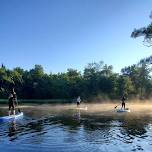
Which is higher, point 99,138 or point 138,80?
point 138,80

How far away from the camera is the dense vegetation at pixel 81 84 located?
118188 mm

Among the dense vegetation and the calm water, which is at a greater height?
the dense vegetation

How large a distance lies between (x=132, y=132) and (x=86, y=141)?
5.93 meters

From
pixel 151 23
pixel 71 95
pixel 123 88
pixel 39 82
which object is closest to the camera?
pixel 151 23

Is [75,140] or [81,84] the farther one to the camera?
[81,84]

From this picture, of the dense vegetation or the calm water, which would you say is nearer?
the calm water

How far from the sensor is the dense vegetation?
388 ft

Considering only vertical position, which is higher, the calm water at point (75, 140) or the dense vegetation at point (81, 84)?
the dense vegetation at point (81, 84)

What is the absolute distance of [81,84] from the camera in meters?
125

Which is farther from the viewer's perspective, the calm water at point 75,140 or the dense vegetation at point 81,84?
the dense vegetation at point 81,84

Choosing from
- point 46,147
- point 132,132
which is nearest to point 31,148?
point 46,147

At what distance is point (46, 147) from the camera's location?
1967 centimetres

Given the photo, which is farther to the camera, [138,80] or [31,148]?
[138,80]

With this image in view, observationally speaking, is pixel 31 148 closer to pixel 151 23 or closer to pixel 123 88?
pixel 151 23
